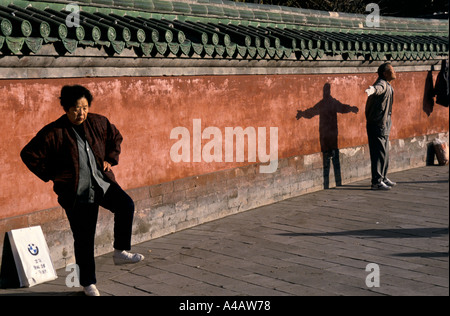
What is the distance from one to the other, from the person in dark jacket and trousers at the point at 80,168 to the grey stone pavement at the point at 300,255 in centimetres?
62

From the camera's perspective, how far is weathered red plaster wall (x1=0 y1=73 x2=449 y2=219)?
691 cm

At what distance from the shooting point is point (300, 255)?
7406 millimetres

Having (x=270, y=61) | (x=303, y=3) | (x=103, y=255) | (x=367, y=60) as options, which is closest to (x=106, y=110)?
(x=103, y=255)

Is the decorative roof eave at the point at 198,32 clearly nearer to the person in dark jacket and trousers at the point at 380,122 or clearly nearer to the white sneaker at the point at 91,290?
the person in dark jacket and trousers at the point at 380,122

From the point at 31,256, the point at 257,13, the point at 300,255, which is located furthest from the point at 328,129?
the point at 31,256

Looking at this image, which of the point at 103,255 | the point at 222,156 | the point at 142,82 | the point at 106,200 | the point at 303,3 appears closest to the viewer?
the point at 106,200

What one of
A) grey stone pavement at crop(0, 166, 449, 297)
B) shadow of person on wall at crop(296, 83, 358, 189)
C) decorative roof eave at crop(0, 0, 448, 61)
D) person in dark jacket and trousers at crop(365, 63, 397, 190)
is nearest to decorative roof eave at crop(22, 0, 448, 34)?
decorative roof eave at crop(0, 0, 448, 61)

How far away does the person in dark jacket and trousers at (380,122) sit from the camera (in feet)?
37.3

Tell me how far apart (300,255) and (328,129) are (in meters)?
4.77

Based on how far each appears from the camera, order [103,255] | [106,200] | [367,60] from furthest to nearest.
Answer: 1. [367,60]
2. [103,255]
3. [106,200]

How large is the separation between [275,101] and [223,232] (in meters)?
2.72

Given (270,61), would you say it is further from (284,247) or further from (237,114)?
(284,247)
